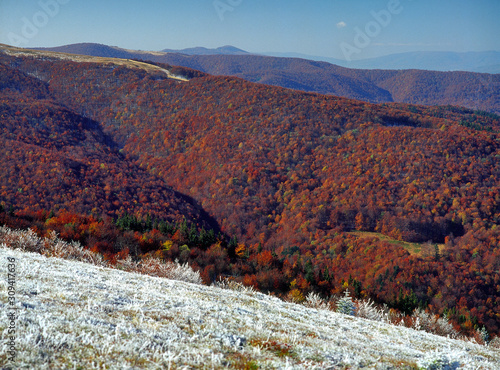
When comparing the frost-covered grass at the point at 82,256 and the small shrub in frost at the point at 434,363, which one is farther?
the frost-covered grass at the point at 82,256

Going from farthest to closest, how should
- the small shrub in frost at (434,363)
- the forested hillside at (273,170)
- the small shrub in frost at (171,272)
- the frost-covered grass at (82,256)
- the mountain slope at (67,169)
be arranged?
the mountain slope at (67,169)
the forested hillside at (273,170)
the small shrub in frost at (171,272)
the frost-covered grass at (82,256)
the small shrub in frost at (434,363)

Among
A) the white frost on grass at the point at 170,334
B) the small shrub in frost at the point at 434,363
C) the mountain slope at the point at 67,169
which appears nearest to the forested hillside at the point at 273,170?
the mountain slope at the point at 67,169

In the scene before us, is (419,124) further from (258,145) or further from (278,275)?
(278,275)

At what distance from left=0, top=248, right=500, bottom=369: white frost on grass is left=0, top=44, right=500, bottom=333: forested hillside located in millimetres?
27864

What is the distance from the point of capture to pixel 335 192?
3533 inches

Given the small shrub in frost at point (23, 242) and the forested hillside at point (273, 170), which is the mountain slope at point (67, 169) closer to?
the forested hillside at point (273, 170)

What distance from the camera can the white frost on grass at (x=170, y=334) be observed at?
570 cm

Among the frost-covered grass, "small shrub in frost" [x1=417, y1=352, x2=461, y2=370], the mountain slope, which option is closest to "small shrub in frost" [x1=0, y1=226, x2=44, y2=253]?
the frost-covered grass

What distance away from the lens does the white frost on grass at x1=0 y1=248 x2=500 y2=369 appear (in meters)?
5.70

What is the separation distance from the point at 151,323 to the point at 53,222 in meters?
29.1

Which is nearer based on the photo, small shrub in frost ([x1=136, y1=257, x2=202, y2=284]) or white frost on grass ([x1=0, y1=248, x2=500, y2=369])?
white frost on grass ([x1=0, y1=248, x2=500, y2=369])

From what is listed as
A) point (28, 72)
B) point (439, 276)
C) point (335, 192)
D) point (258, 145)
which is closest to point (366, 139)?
point (335, 192)

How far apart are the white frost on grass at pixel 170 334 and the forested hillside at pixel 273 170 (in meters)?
27.9

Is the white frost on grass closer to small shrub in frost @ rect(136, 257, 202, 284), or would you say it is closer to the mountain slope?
small shrub in frost @ rect(136, 257, 202, 284)
